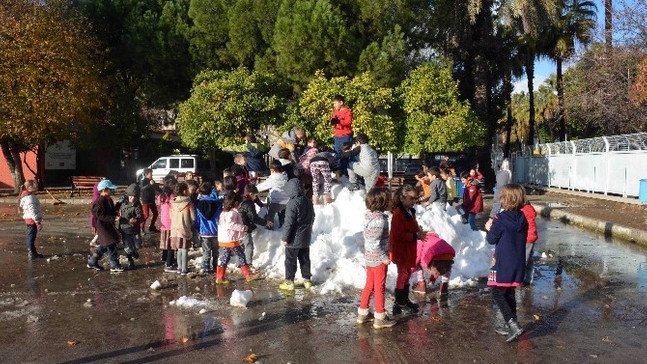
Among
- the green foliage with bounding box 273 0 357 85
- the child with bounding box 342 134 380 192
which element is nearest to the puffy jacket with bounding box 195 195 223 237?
the child with bounding box 342 134 380 192

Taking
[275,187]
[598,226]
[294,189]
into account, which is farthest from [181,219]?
[598,226]

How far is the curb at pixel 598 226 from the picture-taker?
13.5 m

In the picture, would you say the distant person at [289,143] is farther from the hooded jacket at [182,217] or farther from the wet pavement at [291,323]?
the wet pavement at [291,323]

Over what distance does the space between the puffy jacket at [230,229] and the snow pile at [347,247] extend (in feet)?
3.20

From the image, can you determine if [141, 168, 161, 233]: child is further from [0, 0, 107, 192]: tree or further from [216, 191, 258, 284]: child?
[0, 0, 107, 192]: tree

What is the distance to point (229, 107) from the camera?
87.6 ft

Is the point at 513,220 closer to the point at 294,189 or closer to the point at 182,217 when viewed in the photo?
the point at 294,189

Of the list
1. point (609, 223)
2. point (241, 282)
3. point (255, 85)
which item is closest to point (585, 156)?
point (609, 223)

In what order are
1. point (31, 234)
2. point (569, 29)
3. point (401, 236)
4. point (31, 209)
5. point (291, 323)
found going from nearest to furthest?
1. point (291, 323)
2. point (401, 236)
3. point (31, 209)
4. point (31, 234)
5. point (569, 29)

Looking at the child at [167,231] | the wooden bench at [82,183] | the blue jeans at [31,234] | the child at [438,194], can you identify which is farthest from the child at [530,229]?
the wooden bench at [82,183]

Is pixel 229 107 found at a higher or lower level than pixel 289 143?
higher

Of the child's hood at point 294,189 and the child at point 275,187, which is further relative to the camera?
the child at point 275,187

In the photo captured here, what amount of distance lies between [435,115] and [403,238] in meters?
20.0

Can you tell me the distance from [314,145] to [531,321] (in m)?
6.12
